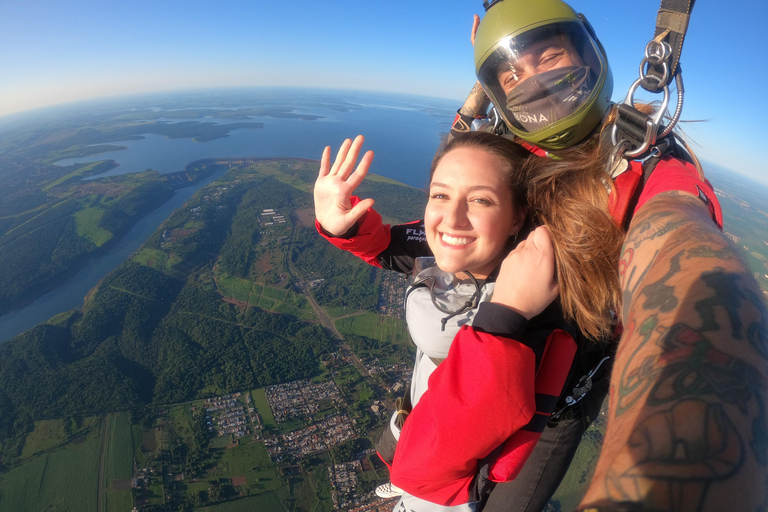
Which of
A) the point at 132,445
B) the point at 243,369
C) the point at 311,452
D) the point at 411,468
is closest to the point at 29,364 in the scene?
the point at 132,445

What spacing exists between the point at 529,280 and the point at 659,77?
0.96m

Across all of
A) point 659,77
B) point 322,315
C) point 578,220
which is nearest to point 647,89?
point 659,77

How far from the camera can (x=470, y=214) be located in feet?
4.56

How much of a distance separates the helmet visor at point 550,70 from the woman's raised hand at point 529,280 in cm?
76

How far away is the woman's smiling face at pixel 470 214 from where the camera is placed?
54.4 inches

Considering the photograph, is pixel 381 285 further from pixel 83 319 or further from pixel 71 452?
pixel 83 319

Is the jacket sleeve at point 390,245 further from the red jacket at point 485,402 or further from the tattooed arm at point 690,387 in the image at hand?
the tattooed arm at point 690,387

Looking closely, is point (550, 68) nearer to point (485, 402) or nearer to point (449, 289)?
point (449, 289)

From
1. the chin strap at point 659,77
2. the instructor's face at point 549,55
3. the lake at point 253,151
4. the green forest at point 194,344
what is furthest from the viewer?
the lake at point 253,151

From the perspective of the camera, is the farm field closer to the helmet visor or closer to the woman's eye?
the helmet visor

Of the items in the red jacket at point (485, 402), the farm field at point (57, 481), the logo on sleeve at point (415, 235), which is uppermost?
the logo on sleeve at point (415, 235)

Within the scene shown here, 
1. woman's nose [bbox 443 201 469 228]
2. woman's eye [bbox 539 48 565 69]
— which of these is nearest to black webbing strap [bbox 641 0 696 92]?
woman's eye [bbox 539 48 565 69]

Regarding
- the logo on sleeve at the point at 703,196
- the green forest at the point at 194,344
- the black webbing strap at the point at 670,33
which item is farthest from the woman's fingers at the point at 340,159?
the green forest at the point at 194,344

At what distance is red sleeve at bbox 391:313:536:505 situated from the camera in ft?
3.26
